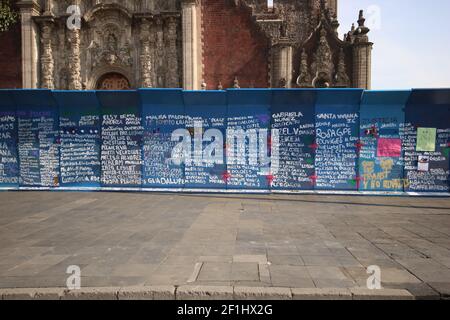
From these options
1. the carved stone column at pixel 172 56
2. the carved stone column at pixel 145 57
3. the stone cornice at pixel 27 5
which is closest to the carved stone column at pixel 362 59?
the carved stone column at pixel 172 56

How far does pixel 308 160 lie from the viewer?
9336mm

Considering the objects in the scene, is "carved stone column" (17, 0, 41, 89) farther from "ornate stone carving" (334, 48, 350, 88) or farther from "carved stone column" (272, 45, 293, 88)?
"ornate stone carving" (334, 48, 350, 88)

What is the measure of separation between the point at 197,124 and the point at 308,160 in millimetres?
3336

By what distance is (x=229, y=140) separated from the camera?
945 centimetres

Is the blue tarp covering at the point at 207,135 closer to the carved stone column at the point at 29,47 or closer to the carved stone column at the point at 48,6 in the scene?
the carved stone column at the point at 29,47

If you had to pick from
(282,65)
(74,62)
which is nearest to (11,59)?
(74,62)

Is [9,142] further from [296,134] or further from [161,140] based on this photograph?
[296,134]

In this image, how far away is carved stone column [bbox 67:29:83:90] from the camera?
17.9 m

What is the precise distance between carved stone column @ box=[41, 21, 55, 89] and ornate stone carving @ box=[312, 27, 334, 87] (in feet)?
48.4

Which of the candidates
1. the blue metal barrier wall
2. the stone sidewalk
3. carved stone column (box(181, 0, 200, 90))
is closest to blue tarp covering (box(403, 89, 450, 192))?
the blue metal barrier wall

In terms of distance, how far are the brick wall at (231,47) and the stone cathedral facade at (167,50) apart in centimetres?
6

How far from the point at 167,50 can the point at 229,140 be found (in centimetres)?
1083

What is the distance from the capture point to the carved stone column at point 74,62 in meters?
17.9
